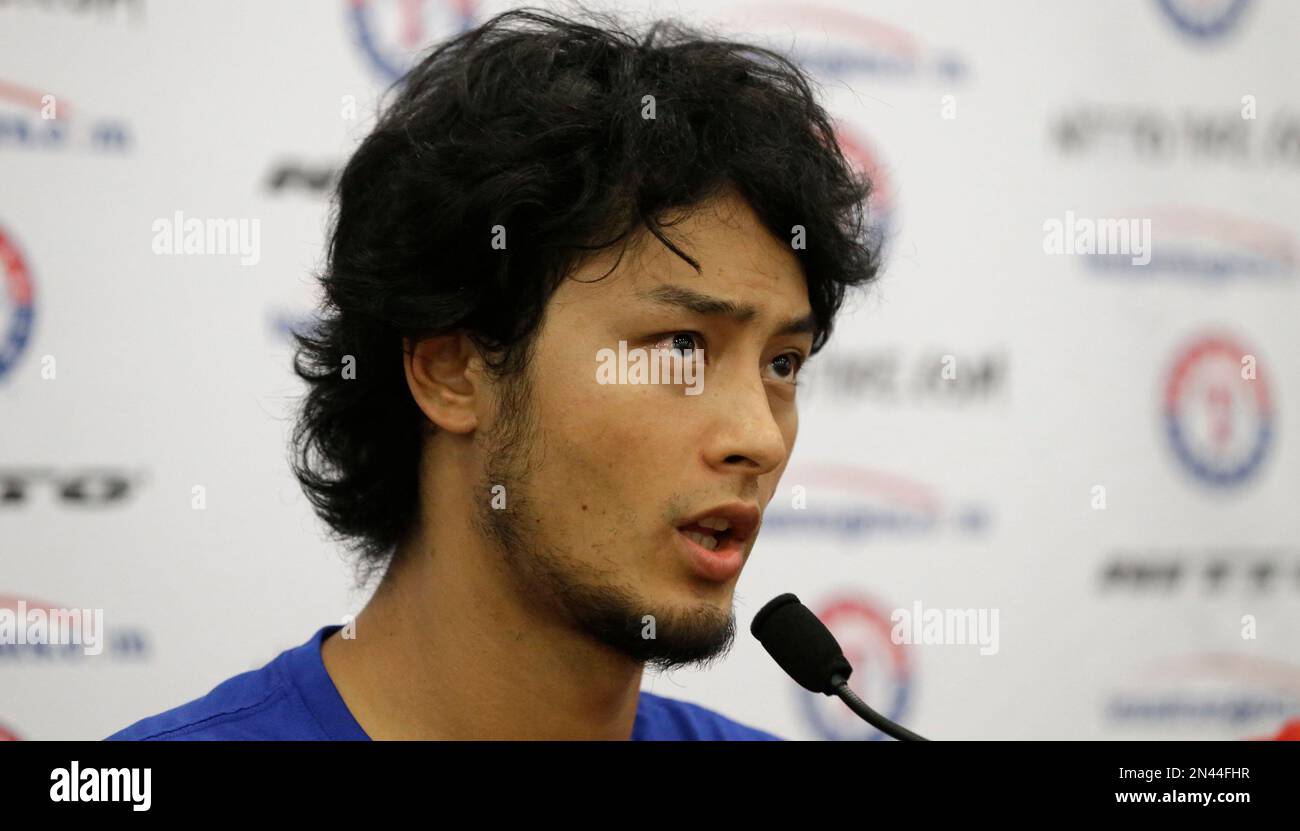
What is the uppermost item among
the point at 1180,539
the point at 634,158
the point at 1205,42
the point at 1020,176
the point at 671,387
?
the point at 1205,42

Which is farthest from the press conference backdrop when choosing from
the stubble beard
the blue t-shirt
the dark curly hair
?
the stubble beard

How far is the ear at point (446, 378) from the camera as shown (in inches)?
69.6

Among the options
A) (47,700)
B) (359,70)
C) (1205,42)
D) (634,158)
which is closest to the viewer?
(634,158)

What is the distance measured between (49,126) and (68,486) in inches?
30.4

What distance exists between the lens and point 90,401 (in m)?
2.76

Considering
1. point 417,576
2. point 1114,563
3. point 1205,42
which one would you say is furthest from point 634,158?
point 1205,42

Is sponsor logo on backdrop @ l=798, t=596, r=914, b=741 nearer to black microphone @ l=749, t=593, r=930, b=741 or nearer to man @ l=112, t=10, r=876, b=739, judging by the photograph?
man @ l=112, t=10, r=876, b=739

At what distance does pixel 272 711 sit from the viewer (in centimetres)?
171

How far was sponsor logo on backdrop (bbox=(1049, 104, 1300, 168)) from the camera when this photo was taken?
3.42 metres

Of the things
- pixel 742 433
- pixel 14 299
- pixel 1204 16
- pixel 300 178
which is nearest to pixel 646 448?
pixel 742 433

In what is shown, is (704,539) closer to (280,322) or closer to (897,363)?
(280,322)

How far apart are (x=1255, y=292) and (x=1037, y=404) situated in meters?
0.77
